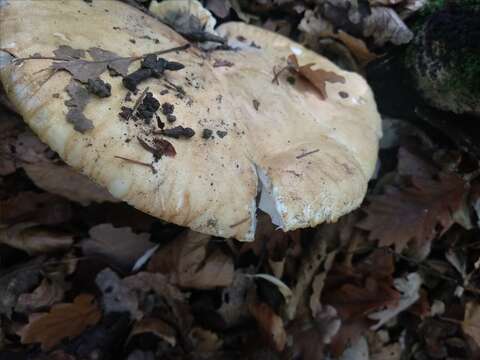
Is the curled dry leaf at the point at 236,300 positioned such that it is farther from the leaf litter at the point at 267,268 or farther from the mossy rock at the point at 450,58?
the mossy rock at the point at 450,58

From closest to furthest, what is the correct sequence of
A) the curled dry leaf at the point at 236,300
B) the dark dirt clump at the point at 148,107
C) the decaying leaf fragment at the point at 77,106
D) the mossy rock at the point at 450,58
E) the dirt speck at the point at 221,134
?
the decaying leaf fragment at the point at 77,106, the dark dirt clump at the point at 148,107, the dirt speck at the point at 221,134, the mossy rock at the point at 450,58, the curled dry leaf at the point at 236,300

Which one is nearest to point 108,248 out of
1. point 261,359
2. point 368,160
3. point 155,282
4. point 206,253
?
point 155,282

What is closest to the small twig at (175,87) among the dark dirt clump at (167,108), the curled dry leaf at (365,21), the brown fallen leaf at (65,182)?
the dark dirt clump at (167,108)

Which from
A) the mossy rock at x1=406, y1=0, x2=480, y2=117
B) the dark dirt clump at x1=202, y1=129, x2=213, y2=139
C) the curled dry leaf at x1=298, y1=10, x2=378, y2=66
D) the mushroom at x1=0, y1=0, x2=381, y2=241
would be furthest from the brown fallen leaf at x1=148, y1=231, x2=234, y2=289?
the mossy rock at x1=406, y1=0, x2=480, y2=117

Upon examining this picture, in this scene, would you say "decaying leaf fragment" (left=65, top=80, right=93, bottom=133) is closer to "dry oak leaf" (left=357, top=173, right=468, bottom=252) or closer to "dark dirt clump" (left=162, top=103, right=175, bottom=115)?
"dark dirt clump" (left=162, top=103, right=175, bottom=115)

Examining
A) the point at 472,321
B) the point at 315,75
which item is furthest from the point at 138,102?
the point at 472,321

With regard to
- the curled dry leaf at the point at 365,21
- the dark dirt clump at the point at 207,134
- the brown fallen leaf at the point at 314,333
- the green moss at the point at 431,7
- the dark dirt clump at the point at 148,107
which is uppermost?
the green moss at the point at 431,7
